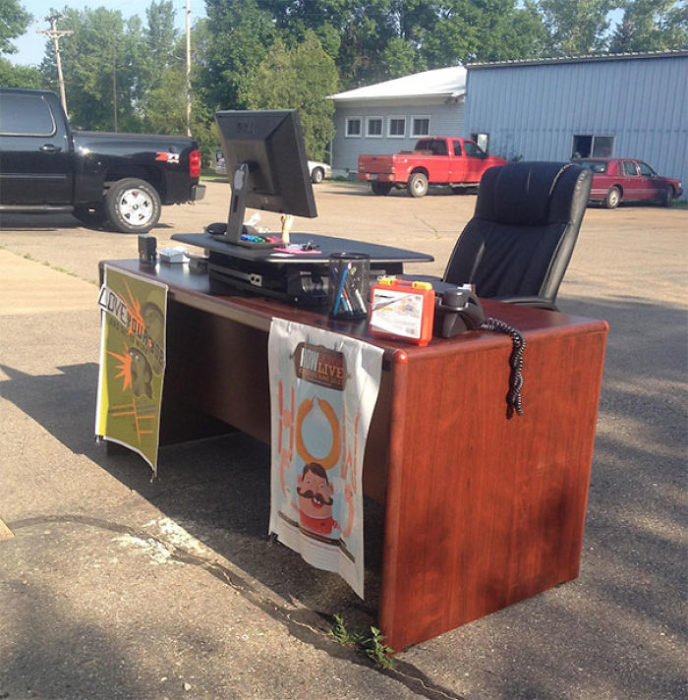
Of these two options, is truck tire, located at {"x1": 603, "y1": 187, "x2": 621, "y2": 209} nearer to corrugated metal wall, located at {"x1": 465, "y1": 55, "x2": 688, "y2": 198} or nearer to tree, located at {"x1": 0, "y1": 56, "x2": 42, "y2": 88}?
corrugated metal wall, located at {"x1": 465, "y1": 55, "x2": 688, "y2": 198}

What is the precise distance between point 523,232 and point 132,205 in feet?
31.6

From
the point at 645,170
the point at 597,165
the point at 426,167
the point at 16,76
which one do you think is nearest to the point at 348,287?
the point at 597,165

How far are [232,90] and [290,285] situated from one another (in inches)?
1717

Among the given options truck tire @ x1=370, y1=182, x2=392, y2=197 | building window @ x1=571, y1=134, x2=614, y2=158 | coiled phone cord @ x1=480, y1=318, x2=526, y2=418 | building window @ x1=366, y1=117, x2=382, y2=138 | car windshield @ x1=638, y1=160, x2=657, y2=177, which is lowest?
truck tire @ x1=370, y1=182, x2=392, y2=197

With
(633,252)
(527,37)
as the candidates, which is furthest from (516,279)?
(527,37)

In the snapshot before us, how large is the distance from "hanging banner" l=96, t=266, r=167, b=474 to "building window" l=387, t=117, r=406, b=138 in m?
Answer: 33.8

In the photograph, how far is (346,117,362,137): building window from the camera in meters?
38.4

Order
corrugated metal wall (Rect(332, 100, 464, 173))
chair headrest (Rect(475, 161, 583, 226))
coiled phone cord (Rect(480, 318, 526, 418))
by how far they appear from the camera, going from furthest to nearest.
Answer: corrugated metal wall (Rect(332, 100, 464, 173)) → chair headrest (Rect(475, 161, 583, 226)) → coiled phone cord (Rect(480, 318, 526, 418))

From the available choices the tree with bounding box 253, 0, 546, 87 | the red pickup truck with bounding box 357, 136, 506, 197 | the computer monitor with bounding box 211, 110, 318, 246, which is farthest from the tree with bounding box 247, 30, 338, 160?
the computer monitor with bounding box 211, 110, 318, 246

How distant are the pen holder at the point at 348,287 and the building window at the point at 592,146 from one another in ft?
91.4

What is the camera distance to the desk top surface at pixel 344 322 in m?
2.73

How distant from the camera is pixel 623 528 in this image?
3.79 meters

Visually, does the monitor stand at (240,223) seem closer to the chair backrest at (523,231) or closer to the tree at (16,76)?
the chair backrest at (523,231)

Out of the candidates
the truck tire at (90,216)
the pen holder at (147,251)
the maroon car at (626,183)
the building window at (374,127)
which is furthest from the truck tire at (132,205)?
the building window at (374,127)
